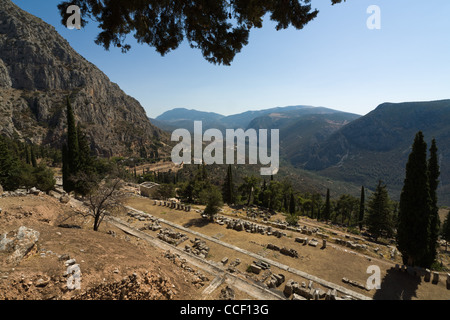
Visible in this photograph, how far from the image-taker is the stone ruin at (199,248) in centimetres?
1668

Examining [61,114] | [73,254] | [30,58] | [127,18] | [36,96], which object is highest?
[30,58]

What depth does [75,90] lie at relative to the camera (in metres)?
131

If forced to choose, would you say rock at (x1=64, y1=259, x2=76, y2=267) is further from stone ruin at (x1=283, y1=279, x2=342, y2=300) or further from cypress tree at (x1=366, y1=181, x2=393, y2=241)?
cypress tree at (x1=366, y1=181, x2=393, y2=241)

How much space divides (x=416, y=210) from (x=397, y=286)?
242 inches

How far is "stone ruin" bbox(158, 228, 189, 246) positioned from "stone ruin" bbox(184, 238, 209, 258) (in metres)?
1.27

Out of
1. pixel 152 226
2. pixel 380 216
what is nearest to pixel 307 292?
pixel 152 226

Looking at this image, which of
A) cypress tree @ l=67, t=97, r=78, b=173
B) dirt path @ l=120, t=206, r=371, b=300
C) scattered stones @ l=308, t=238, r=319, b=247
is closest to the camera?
dirt path @ l=120, t=206, r=371, b=300

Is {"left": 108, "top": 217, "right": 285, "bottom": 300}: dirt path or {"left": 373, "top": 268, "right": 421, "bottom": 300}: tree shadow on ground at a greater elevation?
{"left": 108, "top": 217, "right": 285, "bottom": 300}: dirt path

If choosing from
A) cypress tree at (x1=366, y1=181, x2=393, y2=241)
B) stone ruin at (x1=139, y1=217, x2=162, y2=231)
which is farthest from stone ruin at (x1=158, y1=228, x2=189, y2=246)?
cypress tree at (x1=366, y1=181, x2=393, y2=241)

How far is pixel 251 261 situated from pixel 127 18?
56.3ft

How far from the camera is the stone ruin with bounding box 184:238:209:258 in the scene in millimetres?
16680

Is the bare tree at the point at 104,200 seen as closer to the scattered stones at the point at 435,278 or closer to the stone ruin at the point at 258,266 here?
the stone ruin at the point at 258,266
